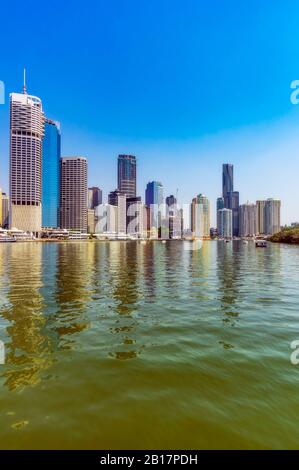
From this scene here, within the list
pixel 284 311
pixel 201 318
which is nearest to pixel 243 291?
pixel 284 311

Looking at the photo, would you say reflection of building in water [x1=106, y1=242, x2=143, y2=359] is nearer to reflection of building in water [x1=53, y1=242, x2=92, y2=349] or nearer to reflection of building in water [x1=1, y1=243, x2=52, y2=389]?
reflection of building in water [x1=53, y1=242, x2=92, y2=349]

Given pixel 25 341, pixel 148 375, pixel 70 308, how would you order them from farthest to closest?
pixel 70 308 < pixel 25 341 < pixel 148 375

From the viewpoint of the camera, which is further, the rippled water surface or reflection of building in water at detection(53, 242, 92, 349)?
reflection of building in water at detection(53, 242, 92, 349)

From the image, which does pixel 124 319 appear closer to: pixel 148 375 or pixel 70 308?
pixel 70 308

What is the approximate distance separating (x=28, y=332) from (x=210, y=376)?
10188 mm

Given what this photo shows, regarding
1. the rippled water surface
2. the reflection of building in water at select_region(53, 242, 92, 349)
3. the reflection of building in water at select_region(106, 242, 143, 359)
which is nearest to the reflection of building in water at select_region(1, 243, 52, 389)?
the rippled water surface

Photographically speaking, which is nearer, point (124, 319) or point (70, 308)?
point (124, 319)

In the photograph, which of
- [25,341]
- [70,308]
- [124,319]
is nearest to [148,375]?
[25,341]

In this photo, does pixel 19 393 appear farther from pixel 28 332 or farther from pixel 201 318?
pixel 201 318

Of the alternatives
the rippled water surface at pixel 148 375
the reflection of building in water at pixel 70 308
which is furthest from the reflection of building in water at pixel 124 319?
the reflection of building in water at pixel 70 308

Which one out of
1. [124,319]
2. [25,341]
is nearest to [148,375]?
[25,341]

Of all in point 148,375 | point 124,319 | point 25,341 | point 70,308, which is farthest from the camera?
point 70,308

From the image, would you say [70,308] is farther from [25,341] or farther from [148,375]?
[148,375]

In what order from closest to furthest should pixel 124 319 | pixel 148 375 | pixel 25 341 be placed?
pixel 148 375
pixel 25 341
pixel 124 319
